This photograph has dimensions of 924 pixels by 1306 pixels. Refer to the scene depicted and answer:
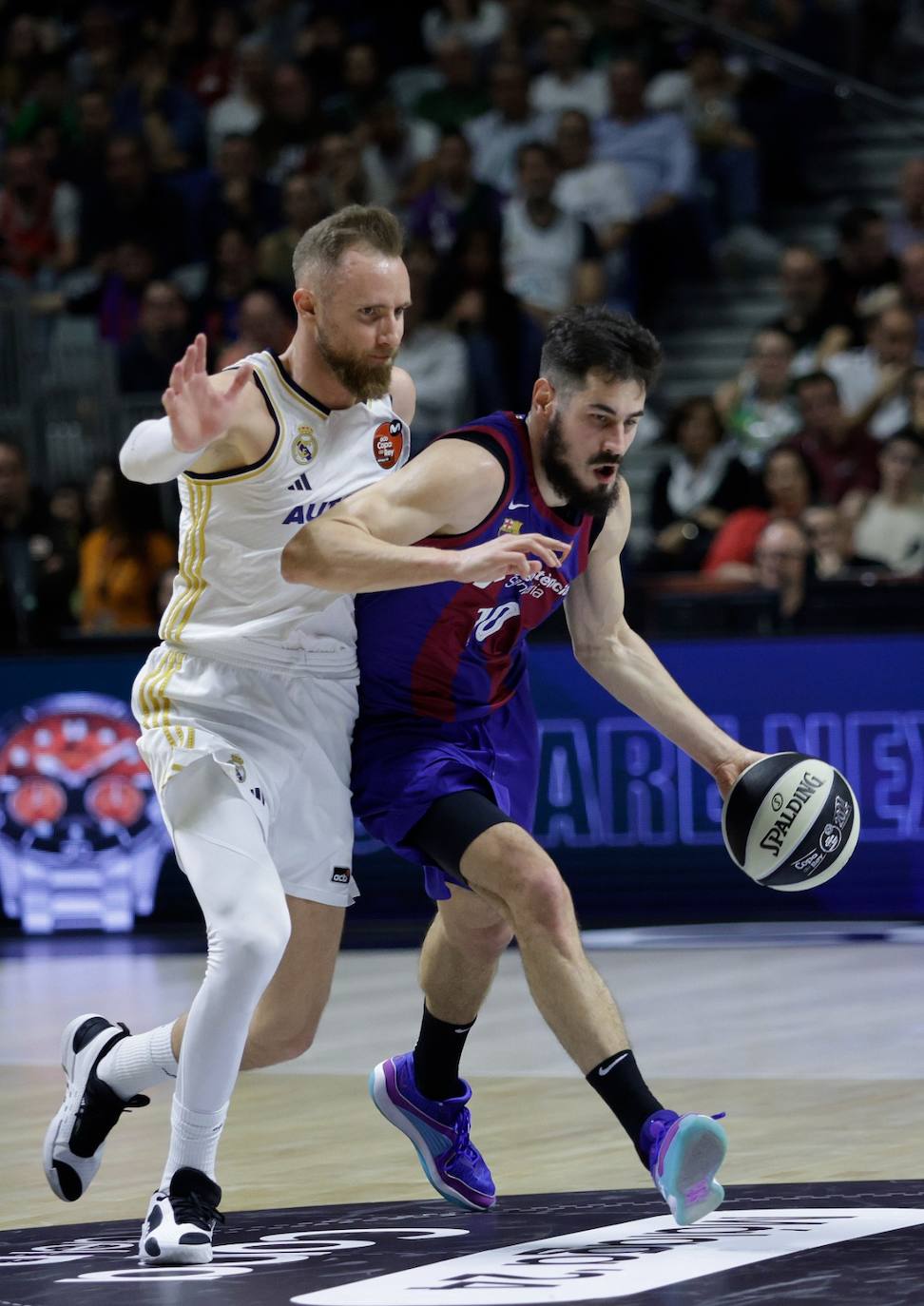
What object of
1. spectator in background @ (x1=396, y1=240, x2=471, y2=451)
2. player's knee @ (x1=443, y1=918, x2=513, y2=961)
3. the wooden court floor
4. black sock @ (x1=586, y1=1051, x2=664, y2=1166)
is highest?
spectator in background @ (x1=396, y1=240, x2=471, y2=451)

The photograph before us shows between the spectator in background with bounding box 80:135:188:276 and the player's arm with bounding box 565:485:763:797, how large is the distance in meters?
10.4

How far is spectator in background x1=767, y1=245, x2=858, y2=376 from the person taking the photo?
12.7 m

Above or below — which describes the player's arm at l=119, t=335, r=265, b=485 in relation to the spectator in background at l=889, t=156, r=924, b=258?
below

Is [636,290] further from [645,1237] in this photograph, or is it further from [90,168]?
[645,1237]

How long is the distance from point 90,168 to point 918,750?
8.12 metres

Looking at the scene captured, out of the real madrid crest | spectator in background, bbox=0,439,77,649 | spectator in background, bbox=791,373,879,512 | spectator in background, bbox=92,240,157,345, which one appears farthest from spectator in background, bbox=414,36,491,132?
the real madrid crest

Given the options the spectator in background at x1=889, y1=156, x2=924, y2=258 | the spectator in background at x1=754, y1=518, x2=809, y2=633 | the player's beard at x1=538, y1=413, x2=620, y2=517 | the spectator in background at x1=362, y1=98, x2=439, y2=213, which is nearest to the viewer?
the player's beard at x1=538, y1=413, x2=620, y2=517

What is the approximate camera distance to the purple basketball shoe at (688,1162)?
4.43 m

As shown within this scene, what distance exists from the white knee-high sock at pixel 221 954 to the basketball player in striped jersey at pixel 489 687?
0.41 m

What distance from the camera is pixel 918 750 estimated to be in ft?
33.1

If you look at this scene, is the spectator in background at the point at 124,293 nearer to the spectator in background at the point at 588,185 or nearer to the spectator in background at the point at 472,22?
the spectator in background at the point at 472,22

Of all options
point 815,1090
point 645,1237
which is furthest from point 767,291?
point 645,1237

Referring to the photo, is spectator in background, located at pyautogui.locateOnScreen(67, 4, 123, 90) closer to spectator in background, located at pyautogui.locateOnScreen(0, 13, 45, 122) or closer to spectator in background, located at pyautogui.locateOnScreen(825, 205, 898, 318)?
spectator in background, located at pyautogui.locateOnScreen(0, 13, 45, 122)

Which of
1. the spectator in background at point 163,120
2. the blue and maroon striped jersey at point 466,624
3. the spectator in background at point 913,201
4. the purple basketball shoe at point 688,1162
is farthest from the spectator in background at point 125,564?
the purple basketball shoe at point 688,1162
